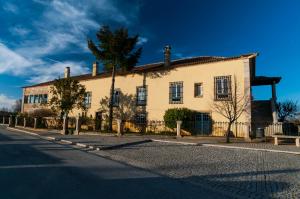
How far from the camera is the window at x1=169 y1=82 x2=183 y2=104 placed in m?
23.7

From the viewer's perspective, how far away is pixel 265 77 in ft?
76.3

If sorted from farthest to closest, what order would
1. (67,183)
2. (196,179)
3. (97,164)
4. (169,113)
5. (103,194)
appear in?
(169,113), (97,164), (196,179), (67,183), (103,194)

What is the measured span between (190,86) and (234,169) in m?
15.0

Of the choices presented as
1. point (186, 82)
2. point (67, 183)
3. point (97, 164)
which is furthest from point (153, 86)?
point (67, 183)

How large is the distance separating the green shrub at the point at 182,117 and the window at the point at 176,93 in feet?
5.67

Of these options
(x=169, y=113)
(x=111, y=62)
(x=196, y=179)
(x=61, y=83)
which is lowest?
(x=196, y=179)

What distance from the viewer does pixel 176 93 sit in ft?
78.9

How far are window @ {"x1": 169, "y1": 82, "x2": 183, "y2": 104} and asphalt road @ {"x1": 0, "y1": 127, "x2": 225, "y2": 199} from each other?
15.5 metres

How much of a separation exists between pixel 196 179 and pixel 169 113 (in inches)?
598

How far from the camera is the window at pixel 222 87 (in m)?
21.0

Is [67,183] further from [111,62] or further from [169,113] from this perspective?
[111,62]

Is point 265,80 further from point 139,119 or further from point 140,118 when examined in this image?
point 139,119

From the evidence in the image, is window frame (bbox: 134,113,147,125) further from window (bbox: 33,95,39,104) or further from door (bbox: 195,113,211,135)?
window (bbox: 33,95,39,104)

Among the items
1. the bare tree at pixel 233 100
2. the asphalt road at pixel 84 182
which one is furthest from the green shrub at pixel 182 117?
the asphalt road at pixel 84 182
